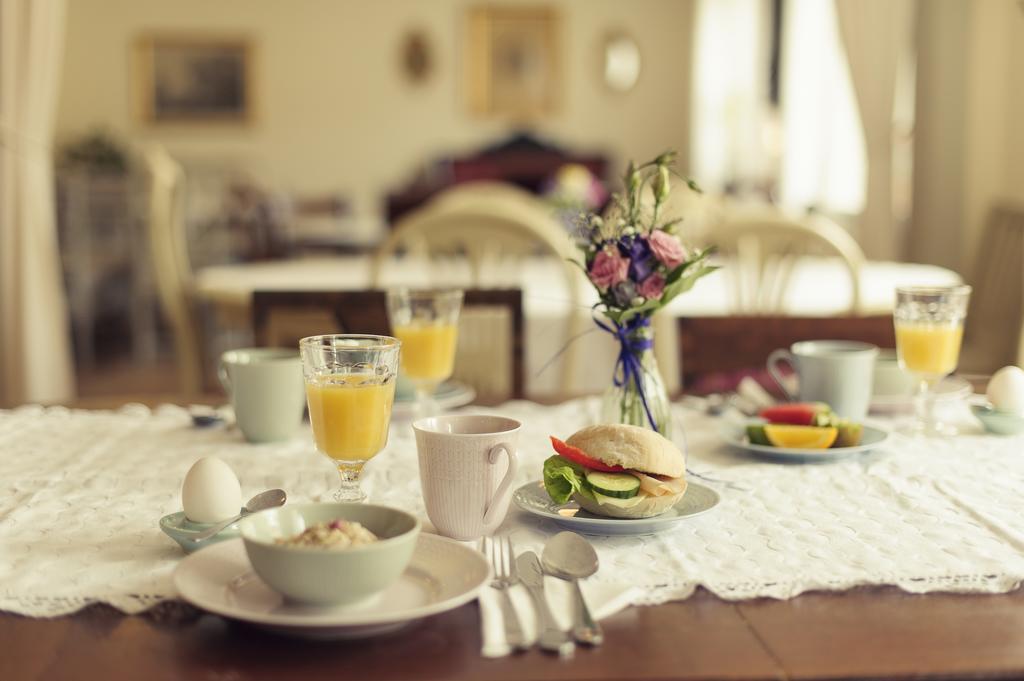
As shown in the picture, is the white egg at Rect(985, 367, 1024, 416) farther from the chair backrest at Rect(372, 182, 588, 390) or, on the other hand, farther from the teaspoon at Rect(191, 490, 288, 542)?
the chair backrest at Rect(372, 182, 588, 390)

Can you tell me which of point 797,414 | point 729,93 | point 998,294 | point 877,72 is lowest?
point 998,294

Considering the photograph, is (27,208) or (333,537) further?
(27,208)

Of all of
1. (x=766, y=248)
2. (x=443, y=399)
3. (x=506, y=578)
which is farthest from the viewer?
(x=766, y=248)

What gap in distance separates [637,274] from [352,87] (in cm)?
802

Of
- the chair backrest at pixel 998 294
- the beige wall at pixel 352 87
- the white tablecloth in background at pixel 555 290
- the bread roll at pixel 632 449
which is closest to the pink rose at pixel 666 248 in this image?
the bread roll at pixel 632 449

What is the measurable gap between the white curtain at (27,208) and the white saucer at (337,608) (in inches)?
115

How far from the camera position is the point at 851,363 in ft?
4.51

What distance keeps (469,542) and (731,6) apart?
25.4 ft

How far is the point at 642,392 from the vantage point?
1.18 m

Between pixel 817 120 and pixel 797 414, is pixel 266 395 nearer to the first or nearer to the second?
pixel 797 414

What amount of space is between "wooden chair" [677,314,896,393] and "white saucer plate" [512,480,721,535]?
0.88 m

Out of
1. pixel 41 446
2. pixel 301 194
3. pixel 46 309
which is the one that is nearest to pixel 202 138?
pixel 301 194

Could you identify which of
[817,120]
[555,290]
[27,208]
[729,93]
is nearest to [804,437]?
[555,290]

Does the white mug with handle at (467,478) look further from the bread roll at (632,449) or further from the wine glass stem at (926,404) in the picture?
the wine glass stem at (926,404)
